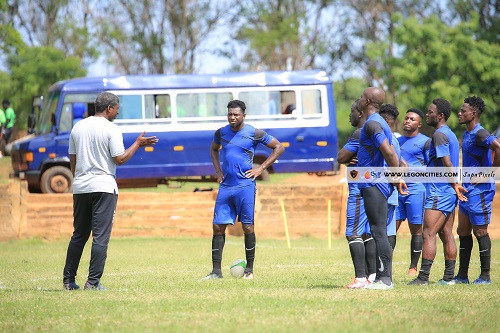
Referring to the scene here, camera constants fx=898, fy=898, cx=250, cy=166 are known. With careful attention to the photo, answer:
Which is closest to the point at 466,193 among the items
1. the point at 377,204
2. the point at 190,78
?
the point at 377,204

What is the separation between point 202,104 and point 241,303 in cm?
1623

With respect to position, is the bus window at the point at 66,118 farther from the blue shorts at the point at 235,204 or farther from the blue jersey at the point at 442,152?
the blue jersey at the point at 442,152

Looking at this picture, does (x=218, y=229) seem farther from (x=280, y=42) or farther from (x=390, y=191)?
(x=280, y=42)

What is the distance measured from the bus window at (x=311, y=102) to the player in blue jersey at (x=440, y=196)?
13721 mm

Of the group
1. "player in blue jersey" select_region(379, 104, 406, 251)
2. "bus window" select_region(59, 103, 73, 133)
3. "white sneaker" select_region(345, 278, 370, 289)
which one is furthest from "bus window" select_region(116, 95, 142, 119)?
"white sneaker" select_region(345, 278, 370, 289)

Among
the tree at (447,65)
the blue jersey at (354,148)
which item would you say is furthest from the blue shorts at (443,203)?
the tree at (447,65)

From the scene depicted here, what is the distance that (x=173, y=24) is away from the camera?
149 feet

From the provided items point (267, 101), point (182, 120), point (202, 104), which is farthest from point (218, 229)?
point (267, 101)

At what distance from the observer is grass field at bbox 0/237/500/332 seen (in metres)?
6.96

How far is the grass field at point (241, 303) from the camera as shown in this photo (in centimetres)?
696

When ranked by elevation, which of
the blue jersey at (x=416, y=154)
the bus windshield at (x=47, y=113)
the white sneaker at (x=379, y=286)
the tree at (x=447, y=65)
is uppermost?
the tree at (x=447, y=65)

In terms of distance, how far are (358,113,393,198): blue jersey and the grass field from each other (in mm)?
1052

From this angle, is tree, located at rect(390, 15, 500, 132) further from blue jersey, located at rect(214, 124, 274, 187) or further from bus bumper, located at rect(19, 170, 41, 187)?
blue jersey, located at rect(214, 124, 274, 187)

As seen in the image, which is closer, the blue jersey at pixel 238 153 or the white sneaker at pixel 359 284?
the white sneaker at pixel 359 284
